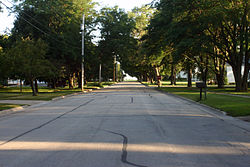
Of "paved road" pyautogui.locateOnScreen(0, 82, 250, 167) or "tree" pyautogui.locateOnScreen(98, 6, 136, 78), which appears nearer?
"paved road" pyautogui.locateOnScreen(0, 82, 250, 167)

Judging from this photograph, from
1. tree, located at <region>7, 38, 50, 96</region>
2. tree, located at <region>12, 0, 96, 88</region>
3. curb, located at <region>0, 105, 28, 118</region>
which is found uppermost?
tree, located at <region>12, 0, 96, 88</region>

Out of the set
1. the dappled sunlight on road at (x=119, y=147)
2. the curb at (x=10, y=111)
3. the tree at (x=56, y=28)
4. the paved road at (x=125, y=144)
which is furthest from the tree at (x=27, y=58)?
the dappled sunlight on road at (x=119, y=147)

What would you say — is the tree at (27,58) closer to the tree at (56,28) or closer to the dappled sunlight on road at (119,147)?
the tree at (56,28)

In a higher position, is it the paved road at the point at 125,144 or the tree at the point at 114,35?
the tree at the point at 114,35

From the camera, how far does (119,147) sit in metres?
6.66

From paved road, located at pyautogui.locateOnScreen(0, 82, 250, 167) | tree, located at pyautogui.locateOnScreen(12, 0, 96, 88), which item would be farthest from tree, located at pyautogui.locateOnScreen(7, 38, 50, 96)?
paved road, located at pyautogui.locateOnScreen(0, 82, 250, 167)

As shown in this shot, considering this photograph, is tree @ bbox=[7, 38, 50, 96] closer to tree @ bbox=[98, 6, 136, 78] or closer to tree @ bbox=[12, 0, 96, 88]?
tree @ bbox=[12, 0, 96, 88]

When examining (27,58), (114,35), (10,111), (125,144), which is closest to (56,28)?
(114,35)

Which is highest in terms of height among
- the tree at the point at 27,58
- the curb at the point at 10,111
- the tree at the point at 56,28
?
the tree at the point at 56,28

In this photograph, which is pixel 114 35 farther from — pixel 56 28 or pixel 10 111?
pixel 10 111

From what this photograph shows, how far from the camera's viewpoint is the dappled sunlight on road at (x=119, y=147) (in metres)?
6.36

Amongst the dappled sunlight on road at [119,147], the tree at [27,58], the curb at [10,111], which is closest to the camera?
the dappled sunlight on road at [119,147]

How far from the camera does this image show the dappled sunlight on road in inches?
251

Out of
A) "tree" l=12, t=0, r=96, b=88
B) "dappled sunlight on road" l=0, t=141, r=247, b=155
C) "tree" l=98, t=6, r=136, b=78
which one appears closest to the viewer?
"dappled sunlight on road" l=0, t=141, r=247, b=155
